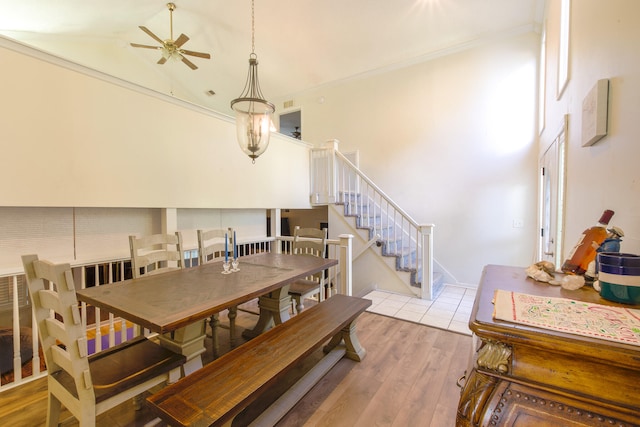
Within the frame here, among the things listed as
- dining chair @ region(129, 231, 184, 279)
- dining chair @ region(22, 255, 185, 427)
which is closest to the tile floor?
dining chair @ region(129, 231, 184, 279)

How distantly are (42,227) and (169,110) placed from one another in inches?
64.6

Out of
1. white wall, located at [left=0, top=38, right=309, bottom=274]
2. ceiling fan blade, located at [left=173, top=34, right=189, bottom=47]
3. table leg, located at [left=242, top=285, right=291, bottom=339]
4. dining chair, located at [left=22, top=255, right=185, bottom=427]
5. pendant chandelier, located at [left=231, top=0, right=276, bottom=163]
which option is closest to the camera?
dining chair, located at [left=22, top=255, right=185, bottom=427]

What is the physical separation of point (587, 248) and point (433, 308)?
2.64 metres

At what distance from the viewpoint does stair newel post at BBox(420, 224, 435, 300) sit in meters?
3.85

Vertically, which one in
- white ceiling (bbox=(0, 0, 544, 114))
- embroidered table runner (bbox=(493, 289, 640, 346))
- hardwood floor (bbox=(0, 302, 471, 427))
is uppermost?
white ceiling (bbox=(0, 0, 544, 114))

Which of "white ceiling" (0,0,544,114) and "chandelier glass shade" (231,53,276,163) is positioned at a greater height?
"white ceiling" (0,0,544,114)

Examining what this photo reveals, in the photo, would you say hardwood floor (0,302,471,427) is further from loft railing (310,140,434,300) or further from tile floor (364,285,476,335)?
loft railing (310,140,434,300)

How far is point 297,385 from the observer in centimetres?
189

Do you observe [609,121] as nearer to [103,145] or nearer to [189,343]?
[189,343]

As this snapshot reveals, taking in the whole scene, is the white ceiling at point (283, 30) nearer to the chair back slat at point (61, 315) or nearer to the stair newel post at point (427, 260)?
the stair newel post at point (427, 260)

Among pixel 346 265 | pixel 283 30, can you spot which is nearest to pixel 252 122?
pixel 346 265

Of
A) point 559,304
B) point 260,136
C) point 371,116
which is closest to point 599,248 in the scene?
point 559,304

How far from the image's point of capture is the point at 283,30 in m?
4.93

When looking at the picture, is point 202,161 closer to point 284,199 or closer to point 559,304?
point 284,199
